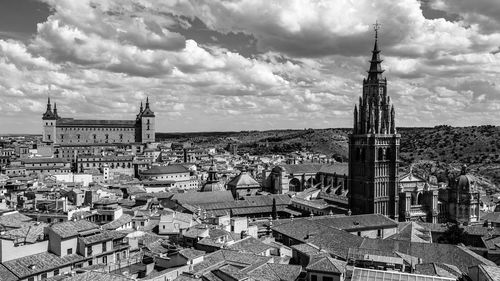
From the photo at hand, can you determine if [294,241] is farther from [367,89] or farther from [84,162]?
[84,162]

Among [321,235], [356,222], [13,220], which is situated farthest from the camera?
[356,222]

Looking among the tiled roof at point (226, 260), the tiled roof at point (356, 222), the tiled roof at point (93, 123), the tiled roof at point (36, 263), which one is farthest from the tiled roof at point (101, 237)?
the tiled roof at point (93, 123)

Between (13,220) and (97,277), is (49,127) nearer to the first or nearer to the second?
(13,220)

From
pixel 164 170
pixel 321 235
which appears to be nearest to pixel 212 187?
pixel 321 235

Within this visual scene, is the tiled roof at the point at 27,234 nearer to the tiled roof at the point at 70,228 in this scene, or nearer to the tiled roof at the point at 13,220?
the tiled roof at the point at 70,228

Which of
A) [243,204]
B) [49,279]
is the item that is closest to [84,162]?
[243,204]

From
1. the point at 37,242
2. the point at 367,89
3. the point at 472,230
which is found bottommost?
the point at 472,230
